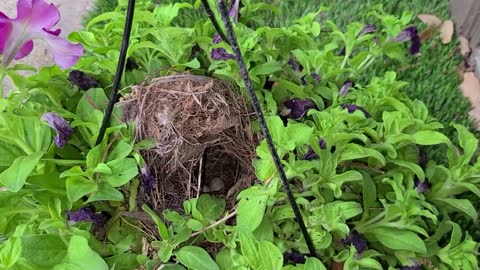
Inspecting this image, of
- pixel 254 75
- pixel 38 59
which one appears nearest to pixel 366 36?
pixel 254 75

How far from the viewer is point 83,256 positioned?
3.38ft

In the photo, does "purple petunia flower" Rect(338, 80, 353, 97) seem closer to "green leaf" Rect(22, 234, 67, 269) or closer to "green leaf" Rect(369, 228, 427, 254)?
"green leaf" Rect(369, 228, 427, 254)

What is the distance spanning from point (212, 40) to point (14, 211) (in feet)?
1.88

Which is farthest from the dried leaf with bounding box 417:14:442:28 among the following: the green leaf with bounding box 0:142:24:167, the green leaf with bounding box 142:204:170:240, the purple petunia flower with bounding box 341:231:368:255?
the green leaf with bounding box 0:142:24:167

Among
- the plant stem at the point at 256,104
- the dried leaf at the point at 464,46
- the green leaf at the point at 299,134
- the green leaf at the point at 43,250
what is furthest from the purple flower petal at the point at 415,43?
the green leaf at the point at 43,250

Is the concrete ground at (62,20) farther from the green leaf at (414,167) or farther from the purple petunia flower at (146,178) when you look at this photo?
the green leaf at (414,167)

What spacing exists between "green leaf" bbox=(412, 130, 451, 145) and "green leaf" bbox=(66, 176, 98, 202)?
0.67 meters

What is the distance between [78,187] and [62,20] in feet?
5.39

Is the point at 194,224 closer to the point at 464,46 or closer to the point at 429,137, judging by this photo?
the point at 429,137

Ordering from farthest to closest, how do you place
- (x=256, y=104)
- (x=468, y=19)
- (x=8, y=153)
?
(x=468, y=19) < (x=8, y=153) < (x=256, y=104)

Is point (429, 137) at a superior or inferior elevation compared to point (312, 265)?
superior

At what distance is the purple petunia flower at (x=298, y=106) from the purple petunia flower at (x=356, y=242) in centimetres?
30

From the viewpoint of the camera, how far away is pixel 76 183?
1.08 m

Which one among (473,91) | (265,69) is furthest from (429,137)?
(473,91)
